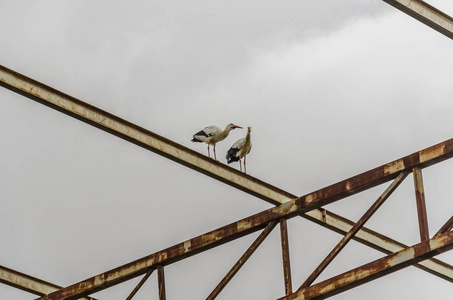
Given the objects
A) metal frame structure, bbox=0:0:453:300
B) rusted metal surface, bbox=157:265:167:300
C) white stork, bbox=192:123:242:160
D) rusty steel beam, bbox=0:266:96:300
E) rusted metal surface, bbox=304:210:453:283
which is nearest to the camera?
metal frame structure, bbox=0:0:453:300

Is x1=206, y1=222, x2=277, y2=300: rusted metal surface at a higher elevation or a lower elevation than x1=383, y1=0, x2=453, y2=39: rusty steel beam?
lower

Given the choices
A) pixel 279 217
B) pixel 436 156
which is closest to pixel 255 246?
pixel 279 217

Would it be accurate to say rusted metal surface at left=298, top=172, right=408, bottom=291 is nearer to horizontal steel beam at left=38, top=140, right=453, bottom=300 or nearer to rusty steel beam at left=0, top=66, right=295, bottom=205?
horizontal steel beam at left=38, top=140, right=453, bottom=300

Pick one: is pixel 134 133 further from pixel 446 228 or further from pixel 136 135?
pixel 446 228

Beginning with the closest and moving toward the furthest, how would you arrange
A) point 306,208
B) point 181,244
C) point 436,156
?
point 436,156 < point 306,208 < point 181,244

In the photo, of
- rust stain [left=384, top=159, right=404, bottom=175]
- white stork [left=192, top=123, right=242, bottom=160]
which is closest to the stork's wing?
white stork [left=192, top=123, right=242, bottom=160]

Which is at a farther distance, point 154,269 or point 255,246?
point 154,269

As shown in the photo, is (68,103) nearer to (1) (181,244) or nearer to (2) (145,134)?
(2) (145,134)

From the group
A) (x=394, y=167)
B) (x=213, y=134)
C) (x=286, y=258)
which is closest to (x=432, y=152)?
(x=394, y=167)

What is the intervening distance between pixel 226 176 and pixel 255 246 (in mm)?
849

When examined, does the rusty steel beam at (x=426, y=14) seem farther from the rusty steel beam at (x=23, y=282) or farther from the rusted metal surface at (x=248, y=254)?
the rusty steel beam at (x=23, y=282)

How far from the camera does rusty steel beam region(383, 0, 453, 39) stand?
1215cm

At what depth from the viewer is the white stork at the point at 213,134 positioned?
722 inches

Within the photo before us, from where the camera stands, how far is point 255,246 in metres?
12.8
